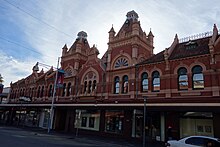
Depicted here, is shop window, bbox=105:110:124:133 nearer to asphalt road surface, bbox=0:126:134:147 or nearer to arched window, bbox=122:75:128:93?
arched window, bbox=122:75:128:93

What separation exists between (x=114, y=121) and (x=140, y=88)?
522cm

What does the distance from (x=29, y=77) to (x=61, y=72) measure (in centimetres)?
1781

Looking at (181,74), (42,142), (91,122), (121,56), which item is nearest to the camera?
(42,142)

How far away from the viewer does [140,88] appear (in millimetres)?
22234

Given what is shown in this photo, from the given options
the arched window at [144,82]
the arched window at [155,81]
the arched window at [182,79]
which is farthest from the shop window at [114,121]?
the arched window at [182,79]

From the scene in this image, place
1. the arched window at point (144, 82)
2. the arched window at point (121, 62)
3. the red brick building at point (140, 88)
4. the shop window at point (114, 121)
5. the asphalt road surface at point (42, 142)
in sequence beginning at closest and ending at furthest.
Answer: the asphalt road surface at point (42, 142) → the red brick building at point (140, 88) → the arched window at point (144, 82) → the shop window at point (114, 121) → the arched window at point (121, 62)

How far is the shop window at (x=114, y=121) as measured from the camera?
22.9m

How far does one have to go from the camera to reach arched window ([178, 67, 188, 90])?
19.0m

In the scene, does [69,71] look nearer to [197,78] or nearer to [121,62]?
[121,62]

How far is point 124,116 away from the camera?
883 inches

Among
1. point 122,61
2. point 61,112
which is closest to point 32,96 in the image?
point 61,112

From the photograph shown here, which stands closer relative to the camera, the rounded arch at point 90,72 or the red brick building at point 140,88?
the red brick building at point 140,88

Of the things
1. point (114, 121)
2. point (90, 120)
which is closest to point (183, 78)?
point (114, 121)

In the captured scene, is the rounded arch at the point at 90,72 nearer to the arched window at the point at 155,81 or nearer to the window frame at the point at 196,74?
the arched window at the point at 155,81
